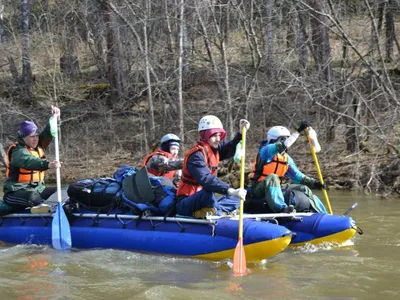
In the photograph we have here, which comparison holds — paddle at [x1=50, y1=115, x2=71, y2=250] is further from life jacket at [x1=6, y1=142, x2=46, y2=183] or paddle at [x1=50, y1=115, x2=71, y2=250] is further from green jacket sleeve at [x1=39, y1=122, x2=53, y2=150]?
green jacket sleeve at [x1=39, y1=122, x2=53, y2=150]

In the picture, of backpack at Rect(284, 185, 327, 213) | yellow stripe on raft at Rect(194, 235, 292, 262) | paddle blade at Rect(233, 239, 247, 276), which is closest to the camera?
paddle blade at Rect(233, 239, 247, 276)

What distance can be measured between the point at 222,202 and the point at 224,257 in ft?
3.87

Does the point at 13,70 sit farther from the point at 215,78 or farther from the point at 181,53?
the point at 215,78

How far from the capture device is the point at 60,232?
7961 millimetres

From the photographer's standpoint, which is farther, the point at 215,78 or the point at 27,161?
the point at 215,78

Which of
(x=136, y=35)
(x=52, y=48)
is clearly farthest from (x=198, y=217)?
(x=52, y=48)

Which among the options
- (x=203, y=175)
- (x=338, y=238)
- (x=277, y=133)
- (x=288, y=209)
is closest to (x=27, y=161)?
(x=203, y=175)

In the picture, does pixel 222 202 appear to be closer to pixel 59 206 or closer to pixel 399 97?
pixel 59 206

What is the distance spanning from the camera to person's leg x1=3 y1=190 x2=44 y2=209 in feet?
27.6

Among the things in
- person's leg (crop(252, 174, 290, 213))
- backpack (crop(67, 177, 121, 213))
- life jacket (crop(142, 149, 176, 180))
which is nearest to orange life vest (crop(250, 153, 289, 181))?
person's leg (crop(252, 174, 290, 213))

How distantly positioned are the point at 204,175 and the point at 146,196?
1068 mm

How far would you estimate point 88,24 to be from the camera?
21.0m

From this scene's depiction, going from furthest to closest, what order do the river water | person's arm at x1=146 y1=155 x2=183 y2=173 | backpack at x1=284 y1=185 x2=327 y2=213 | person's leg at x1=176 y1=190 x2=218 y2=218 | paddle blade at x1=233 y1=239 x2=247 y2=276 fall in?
person's arm at x1=146 y1=155 x2=183 y2=173
backpack at x1=284 y1=185 x2=327 y2=213
person's leg at x1=176 y1=190 x2=218 y2=218
paddle blade at x1=233 y1=239 x2=247 y2=276
the river water

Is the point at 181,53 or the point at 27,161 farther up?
the point at 181,53
